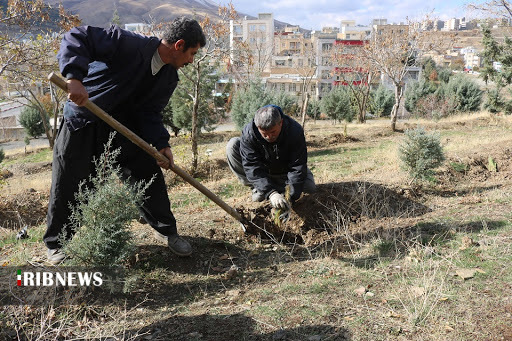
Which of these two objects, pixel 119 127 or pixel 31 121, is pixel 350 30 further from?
pixel 119 127

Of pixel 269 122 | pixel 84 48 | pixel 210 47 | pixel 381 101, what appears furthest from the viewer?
pixel 381 101

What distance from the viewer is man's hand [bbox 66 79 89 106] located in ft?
8.27

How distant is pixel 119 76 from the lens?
292cm

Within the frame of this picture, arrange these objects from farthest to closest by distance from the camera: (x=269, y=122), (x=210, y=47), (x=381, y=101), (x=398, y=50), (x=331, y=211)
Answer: (x=381, y=101), (x=398, y=50), (x=210, y=47), (x=331, y=211), (x=269, y=122)

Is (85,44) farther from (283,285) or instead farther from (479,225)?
Answer: (479,225)

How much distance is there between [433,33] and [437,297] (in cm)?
1512

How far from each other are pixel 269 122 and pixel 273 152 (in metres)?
0.57

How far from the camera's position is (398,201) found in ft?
15.7

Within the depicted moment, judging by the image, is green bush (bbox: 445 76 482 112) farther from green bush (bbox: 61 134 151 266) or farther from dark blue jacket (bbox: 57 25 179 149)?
green bush (bbox: 61 134 151 266)

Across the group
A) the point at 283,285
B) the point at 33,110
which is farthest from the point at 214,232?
the point at 33,110

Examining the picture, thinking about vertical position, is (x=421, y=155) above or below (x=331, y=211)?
above

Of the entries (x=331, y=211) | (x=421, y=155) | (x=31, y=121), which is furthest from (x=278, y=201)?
(x=31, y=121)

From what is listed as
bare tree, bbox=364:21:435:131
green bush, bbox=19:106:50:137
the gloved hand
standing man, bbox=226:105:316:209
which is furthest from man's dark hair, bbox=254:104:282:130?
green bush, bbox=19:106:50:137

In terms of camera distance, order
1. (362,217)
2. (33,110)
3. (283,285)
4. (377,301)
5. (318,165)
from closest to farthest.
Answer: (377,301), (283,285), (362,217), (318,165), (33,110)
